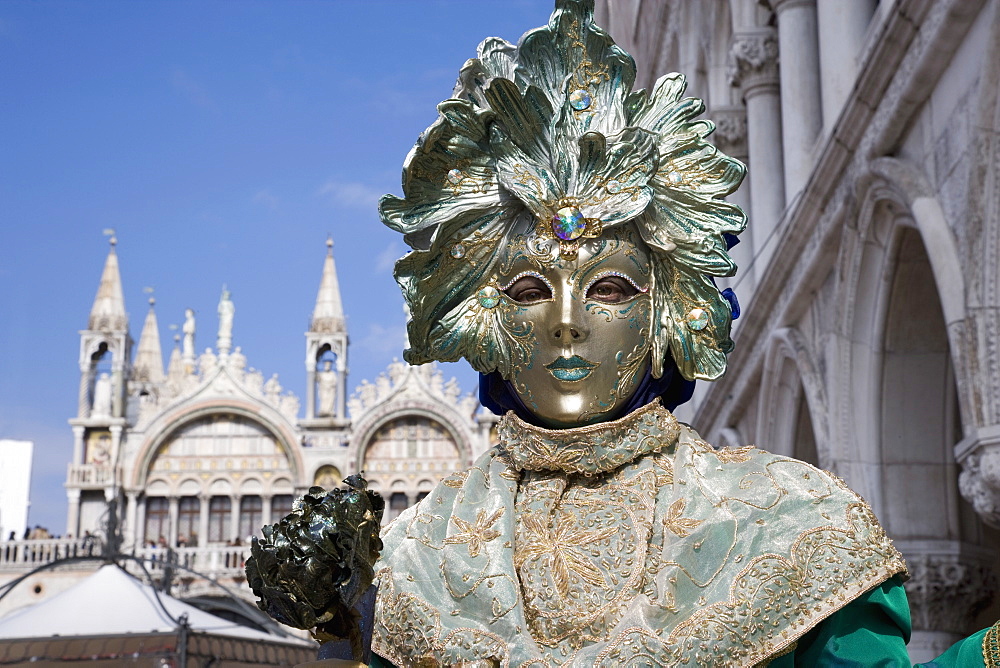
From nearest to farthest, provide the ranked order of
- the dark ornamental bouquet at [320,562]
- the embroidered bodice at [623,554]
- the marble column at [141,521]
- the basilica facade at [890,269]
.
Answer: the dark ornamental bouquet at [320,562]
the embroidered bodice at [623,554]
the basilica facade at [890,269]
the marble column at [141,521]

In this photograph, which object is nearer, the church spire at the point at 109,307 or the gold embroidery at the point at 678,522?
the gold embroidery at the point at 678,522

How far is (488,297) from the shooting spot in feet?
7.70

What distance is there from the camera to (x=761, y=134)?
10.8 metres

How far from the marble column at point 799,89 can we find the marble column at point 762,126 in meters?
1.01

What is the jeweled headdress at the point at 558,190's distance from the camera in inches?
90.7

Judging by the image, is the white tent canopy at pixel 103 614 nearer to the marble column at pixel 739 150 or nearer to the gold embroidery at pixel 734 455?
the marble column at pixel 739 150

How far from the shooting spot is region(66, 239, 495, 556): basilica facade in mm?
33094

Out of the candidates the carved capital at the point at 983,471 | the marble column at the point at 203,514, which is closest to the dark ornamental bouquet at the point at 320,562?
the carved capital at the point at 983,471

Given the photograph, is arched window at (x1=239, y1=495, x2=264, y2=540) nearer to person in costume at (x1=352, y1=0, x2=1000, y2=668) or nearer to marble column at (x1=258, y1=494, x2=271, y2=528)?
marble column at (x1=258, y1=494, x2=271, y2=528)

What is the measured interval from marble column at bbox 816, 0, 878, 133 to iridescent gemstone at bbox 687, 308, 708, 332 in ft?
19.3

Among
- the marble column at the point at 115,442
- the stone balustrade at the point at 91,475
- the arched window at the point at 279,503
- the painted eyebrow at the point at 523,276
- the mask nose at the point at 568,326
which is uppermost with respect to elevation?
the marble column at the point at 115,442

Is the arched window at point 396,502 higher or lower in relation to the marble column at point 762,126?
lower

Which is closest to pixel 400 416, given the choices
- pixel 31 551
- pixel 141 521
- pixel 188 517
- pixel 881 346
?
pixel 188 517

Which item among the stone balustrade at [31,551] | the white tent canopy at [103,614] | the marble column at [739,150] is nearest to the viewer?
the white tent canopy at [103,614]
